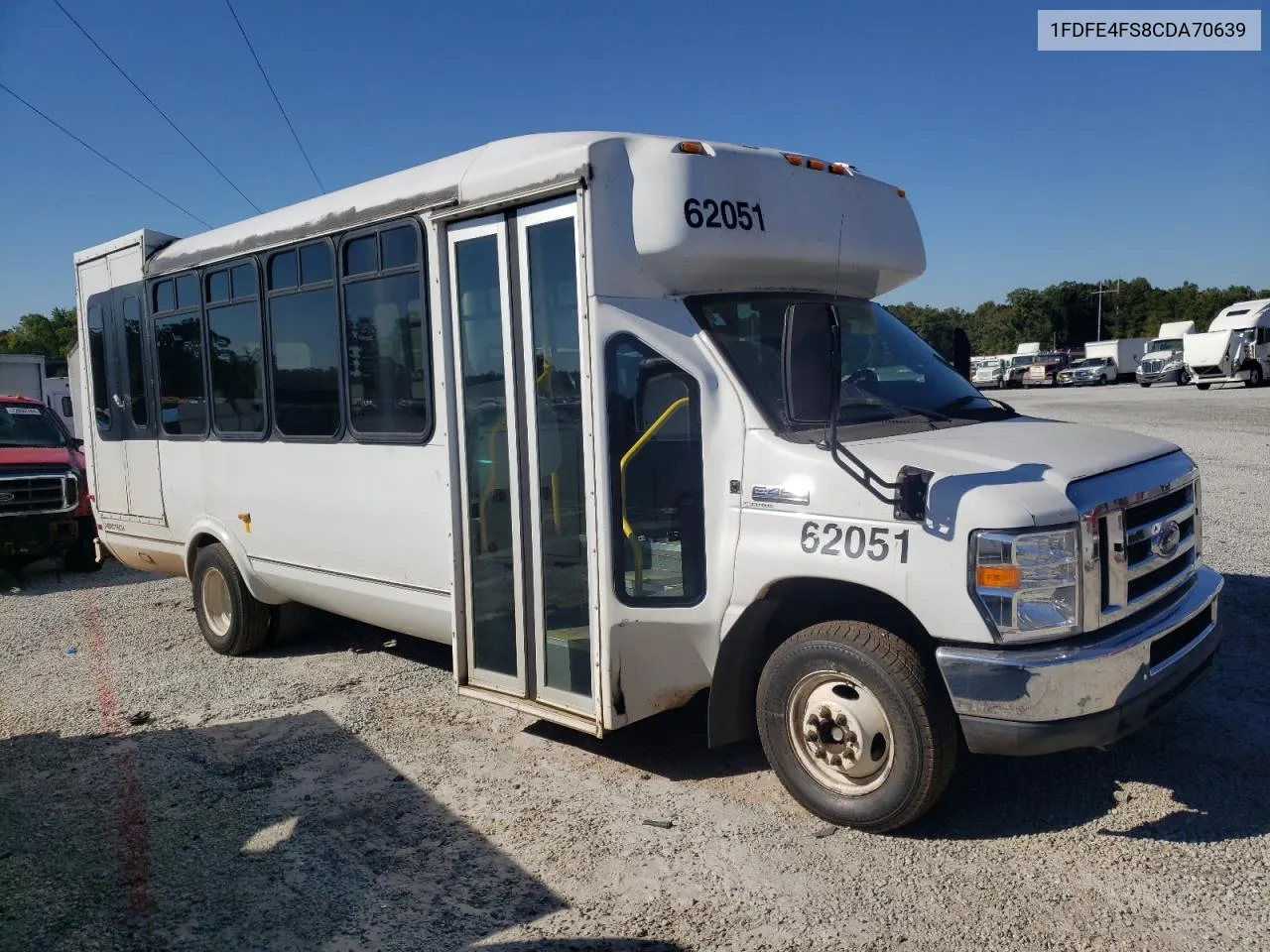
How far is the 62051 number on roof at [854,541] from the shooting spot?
373cm

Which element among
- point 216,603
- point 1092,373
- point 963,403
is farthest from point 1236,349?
point 216,603

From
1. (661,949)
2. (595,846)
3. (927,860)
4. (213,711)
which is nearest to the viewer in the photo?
(661,949)

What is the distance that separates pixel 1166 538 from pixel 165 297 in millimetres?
6935

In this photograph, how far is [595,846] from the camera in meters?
4.12

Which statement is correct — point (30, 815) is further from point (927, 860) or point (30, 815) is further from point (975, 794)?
point (975, 794)

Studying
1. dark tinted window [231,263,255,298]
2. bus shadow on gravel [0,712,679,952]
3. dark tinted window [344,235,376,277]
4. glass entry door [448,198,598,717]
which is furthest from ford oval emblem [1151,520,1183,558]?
dark tinted window [231,263,255,298]

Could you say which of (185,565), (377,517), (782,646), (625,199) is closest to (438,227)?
(625,199)

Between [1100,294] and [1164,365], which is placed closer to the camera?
[1164,365]

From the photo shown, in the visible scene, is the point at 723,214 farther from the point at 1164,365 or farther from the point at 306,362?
the point at 1164,365

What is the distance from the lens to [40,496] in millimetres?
11234

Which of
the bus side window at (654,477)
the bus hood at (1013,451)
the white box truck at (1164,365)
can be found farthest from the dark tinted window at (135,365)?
the white box truck at (1164,365)

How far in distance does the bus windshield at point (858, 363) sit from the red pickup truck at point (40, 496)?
28.4ft

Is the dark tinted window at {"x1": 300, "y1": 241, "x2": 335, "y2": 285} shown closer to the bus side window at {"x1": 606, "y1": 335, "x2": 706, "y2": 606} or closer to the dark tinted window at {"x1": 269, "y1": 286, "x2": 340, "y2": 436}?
the dark tinted window at {"x1": 269, "y1": 286, "x2": 340, "y2": 436}

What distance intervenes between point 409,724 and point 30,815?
186cm
